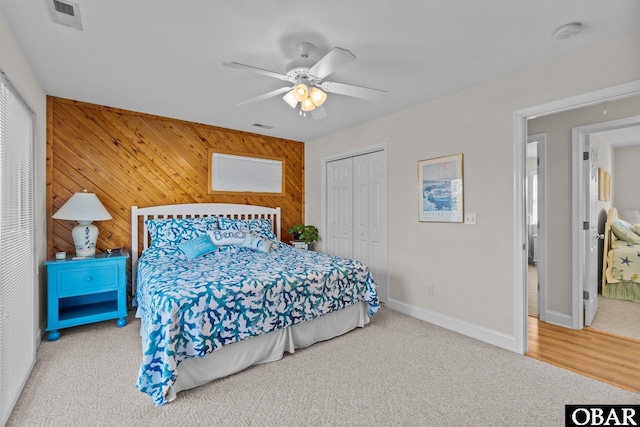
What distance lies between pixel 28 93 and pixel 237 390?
289cm

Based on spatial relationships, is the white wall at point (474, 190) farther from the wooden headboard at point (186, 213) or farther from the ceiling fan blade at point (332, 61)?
the wooden headboard at point (186, 213)

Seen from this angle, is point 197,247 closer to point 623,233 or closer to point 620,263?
point 620,263

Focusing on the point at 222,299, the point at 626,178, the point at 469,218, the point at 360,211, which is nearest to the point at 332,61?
the point at 222,299

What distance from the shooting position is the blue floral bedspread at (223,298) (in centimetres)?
197

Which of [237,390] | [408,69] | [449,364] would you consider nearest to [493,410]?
[449,364]

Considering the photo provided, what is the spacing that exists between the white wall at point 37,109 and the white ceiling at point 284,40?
0.09 metres

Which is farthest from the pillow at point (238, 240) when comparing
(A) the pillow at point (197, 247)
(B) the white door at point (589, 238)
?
(B) the white door at point (589, 238)

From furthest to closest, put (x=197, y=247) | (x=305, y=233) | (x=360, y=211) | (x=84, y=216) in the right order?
(x=305, y=233)
(x=360, y=211)
(x=197, y=247)
(x=84, y=216)

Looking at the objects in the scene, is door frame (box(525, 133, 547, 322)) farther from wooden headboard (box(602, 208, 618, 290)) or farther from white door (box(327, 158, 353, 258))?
white door (box(327, 158, 353, 258))

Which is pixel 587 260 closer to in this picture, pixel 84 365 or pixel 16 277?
pixel 84 365

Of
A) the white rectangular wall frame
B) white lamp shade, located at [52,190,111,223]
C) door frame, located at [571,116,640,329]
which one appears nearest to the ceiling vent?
white lamp shade, located at [52,190,111,223]

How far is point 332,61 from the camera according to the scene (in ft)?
6.54

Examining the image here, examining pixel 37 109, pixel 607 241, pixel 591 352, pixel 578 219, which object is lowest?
pixel 591 352

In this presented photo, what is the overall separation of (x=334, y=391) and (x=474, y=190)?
7.24ft
